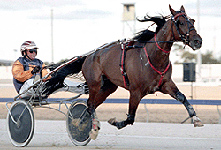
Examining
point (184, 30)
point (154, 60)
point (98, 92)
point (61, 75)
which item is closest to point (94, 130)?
point (98, 92)

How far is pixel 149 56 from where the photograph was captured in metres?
5.39

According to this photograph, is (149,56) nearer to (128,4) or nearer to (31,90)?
(31,90)

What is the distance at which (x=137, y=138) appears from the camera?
7.07 metres

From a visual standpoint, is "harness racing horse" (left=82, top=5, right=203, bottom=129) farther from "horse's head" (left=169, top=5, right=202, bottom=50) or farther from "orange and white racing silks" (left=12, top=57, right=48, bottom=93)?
"orange and white racing silks" (left=12, top=57, right=48, bottom=93)

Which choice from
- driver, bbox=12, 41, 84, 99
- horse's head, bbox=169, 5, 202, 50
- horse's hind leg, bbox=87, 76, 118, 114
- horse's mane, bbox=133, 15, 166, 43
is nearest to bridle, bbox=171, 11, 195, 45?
horse's head, bbox=169, 5, 202, 50

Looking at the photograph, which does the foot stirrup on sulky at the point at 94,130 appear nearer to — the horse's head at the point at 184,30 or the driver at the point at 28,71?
the driver at the point at 28,71

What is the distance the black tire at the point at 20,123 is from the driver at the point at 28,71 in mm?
213

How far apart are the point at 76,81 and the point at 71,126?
0.76m

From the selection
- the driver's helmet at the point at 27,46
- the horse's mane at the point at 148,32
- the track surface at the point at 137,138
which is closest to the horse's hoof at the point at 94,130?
the track surface at the point at 137,138

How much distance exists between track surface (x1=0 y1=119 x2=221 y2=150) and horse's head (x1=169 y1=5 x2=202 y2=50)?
5.66 feet

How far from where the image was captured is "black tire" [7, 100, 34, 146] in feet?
20.7

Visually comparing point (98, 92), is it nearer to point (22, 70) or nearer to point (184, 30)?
point (22, 70)

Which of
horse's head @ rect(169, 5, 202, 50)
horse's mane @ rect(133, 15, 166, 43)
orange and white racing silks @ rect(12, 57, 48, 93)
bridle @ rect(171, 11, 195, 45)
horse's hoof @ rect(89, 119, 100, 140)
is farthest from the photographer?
orange and white racing silks @ rect(12, 57, 48, 93)

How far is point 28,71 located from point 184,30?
8.53 ft
